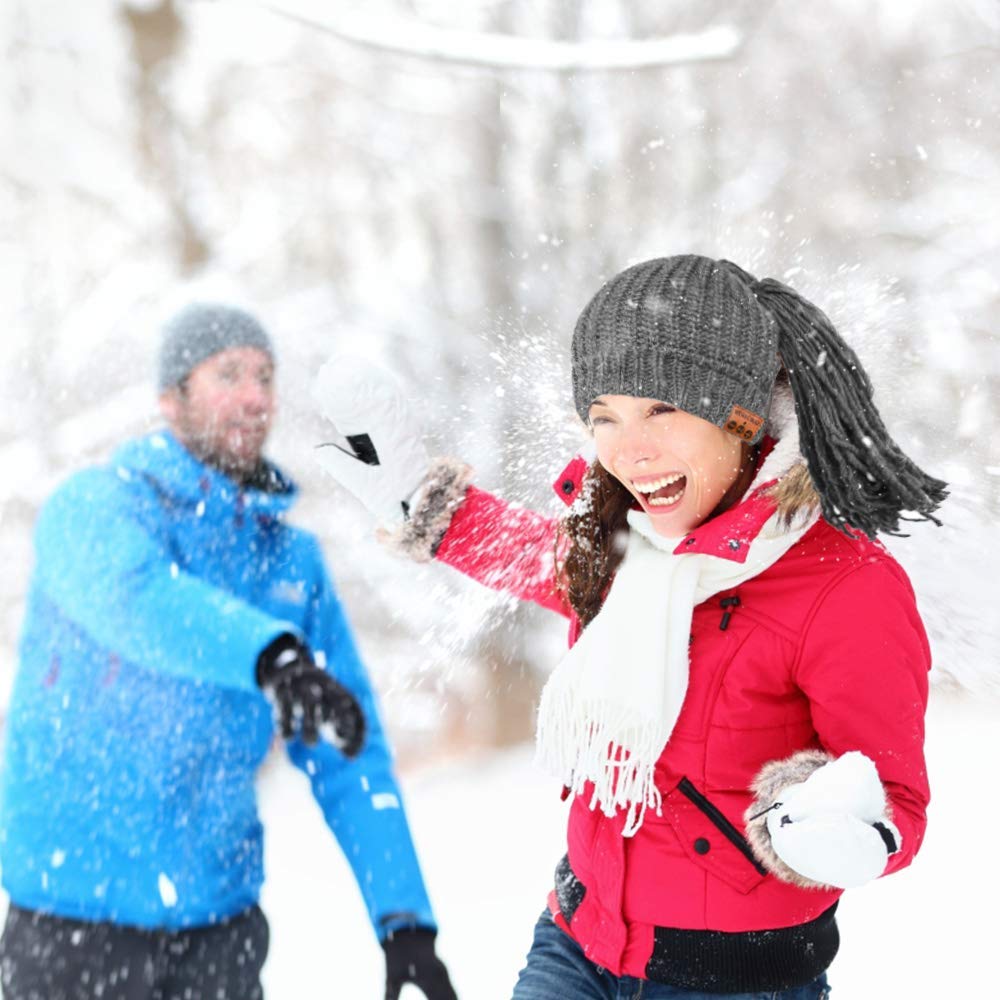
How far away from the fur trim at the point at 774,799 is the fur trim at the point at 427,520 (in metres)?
0.73

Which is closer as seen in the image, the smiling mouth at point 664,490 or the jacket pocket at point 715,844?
the jacket pocket at point 715,844

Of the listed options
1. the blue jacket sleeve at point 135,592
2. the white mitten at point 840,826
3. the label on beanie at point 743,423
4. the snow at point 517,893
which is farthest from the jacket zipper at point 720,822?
the snow at point 517,893

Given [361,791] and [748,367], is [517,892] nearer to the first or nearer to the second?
[361,791]

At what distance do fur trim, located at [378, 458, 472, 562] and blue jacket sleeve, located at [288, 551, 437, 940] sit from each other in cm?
17

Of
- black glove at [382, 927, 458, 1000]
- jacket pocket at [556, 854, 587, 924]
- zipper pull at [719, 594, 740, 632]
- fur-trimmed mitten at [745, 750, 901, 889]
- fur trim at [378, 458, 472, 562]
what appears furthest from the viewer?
fur trim at [378, 458, 472, 562]

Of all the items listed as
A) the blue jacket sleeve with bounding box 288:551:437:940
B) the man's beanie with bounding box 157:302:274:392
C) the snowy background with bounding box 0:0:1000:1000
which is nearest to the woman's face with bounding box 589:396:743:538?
the blue jacket sleeve with bounding box 288:551:437:940

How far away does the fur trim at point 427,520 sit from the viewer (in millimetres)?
1988

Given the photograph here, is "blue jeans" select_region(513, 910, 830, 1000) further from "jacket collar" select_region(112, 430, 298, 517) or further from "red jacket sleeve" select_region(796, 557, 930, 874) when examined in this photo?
"jacket collar" select_region(112, 430, 298, 517)

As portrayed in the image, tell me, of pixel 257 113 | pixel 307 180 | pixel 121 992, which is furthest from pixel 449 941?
pixel 257 113

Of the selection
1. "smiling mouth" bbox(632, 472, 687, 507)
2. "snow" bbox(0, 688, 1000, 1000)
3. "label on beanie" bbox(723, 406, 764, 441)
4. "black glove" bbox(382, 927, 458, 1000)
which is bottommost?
"snow" bbox(0, 688, 1000, 1000)

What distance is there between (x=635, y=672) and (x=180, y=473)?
2.75 feet

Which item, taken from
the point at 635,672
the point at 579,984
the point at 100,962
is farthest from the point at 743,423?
the point at 100,962

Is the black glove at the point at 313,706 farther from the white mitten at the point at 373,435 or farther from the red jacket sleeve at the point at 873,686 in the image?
the red jacket sleeve at the point at 873,686

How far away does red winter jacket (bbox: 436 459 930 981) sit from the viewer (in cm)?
149
